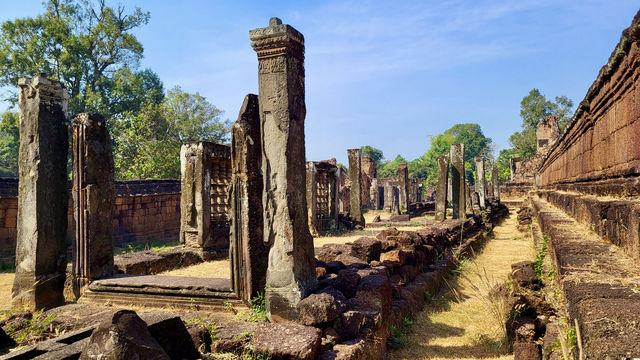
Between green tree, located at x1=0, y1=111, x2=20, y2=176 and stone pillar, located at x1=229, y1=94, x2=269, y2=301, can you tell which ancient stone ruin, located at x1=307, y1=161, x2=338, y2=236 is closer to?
stone pillar, located at x1=229, y1=94, x2=269, y2=301

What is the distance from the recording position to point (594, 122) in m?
5.07

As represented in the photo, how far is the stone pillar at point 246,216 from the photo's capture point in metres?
4.45

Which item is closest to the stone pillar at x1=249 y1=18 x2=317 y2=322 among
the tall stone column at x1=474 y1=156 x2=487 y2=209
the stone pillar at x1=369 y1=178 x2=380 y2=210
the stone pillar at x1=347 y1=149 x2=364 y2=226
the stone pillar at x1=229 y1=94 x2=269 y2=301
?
the stone pillar at x1=229 y1=94 x2=269 y2=301

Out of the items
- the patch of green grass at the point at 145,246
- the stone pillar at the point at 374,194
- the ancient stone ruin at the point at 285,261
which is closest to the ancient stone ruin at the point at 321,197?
the patch of green grass at the point at 145,246

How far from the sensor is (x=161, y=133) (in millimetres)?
26531

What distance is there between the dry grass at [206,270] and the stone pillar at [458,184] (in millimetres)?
7510

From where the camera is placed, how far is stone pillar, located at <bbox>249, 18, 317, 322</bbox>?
12.9 ft

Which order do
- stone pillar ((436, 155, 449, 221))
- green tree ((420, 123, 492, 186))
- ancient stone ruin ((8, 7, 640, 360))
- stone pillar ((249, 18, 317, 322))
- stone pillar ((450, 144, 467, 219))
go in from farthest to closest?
green tree ((420, 123, 492, 186))
stone pillar ((436, 155, 449, 221))
stone pillar ((450, 144, 467, 219))
stone pillar ((249, 18, 317, 322))
ancient stone ruin ((8, 7, 640, 360))

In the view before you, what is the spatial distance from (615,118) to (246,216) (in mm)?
3597

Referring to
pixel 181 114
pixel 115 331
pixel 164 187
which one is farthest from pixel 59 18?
pixel 115 331

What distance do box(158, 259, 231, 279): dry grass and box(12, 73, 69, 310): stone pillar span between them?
248cm

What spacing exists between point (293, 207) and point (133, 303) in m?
2.59

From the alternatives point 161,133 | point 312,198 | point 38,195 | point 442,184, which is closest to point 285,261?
point 38,195

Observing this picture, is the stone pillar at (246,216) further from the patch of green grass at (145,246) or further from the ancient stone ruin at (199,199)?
the patch of green grass at (145,246)
